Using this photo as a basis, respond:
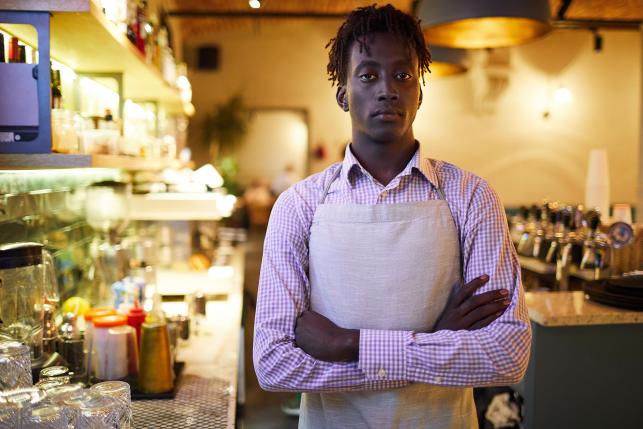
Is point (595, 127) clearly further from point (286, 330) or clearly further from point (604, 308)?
point (286, 330)

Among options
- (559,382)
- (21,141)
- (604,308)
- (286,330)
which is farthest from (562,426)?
(21,141)

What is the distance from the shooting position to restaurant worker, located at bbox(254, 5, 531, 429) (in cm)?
137

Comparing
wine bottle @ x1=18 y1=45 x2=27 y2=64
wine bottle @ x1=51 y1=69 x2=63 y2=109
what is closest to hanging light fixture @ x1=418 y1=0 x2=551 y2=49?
wine bottle @ x1=51 y1=69 x2=63 y2=109

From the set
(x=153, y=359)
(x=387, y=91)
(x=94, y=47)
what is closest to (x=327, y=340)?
(x=387, y=91)

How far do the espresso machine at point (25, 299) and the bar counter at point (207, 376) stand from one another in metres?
0.36

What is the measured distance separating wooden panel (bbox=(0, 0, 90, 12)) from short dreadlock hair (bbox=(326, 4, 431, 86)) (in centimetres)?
65

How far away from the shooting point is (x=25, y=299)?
6.23ft

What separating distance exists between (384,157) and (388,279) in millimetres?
304

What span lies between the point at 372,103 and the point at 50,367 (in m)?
1.20

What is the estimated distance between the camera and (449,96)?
10.5 metres

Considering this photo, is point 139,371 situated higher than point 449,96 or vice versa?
point 449,96

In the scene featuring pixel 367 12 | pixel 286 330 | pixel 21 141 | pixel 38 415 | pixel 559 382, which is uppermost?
pixel 367 12

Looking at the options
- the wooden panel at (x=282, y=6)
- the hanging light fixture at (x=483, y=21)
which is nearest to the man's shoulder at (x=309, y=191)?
the hanging light fixture at (x=483, y=21)

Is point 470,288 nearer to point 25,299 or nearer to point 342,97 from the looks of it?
point 342,97
